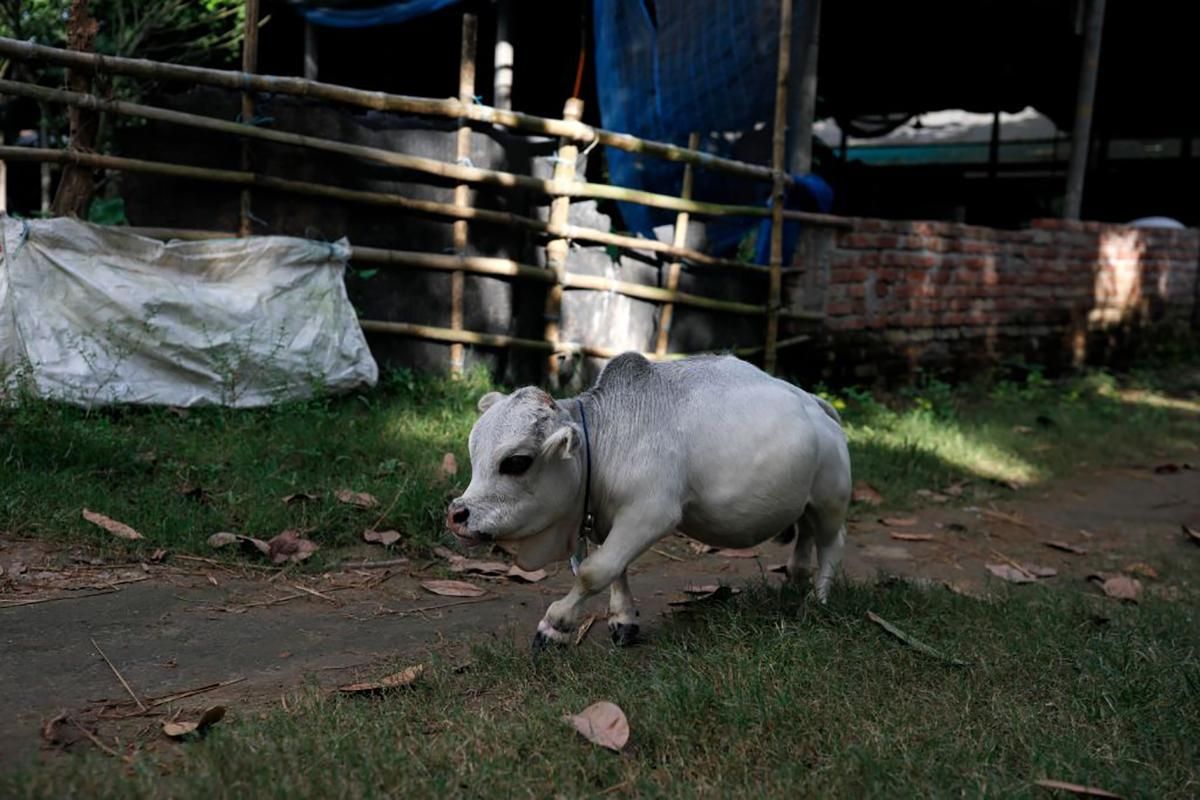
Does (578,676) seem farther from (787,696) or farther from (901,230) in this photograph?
(901,230)

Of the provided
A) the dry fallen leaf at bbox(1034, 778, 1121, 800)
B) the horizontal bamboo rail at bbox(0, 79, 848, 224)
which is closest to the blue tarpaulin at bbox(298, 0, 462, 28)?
the horizontal bamboo rail at bbox(0, 79, 848, 224)

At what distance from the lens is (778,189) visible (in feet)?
23.7

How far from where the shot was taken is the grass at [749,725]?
2412 millimetres

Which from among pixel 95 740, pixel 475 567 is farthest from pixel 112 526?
pixel 95 740

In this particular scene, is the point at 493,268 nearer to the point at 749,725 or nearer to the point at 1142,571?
the point at 1142,571

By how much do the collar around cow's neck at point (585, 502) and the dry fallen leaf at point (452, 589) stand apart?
2.47 feet

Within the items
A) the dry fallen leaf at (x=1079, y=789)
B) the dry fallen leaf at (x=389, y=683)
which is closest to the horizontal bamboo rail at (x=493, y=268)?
the dry fallen leaf at (x=389, y=683)

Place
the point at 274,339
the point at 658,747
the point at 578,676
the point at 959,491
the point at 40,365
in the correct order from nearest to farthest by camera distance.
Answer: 1. the point at 658,747
2. the point at 578,676
3. the point at 40,365
4. the point at 274,339
5. the point at 959,491

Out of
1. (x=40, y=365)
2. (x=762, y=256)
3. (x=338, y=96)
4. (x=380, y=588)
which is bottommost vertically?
(x=380, y=588)

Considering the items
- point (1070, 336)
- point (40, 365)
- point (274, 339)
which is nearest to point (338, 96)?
point (274, 339)

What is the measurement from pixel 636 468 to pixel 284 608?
1.34 meters

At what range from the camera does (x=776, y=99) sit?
7.13m

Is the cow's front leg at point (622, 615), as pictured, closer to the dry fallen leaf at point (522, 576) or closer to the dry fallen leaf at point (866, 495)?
the dry fallen leaf at point (522, 576)

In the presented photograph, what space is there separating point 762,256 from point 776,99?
99 cm
